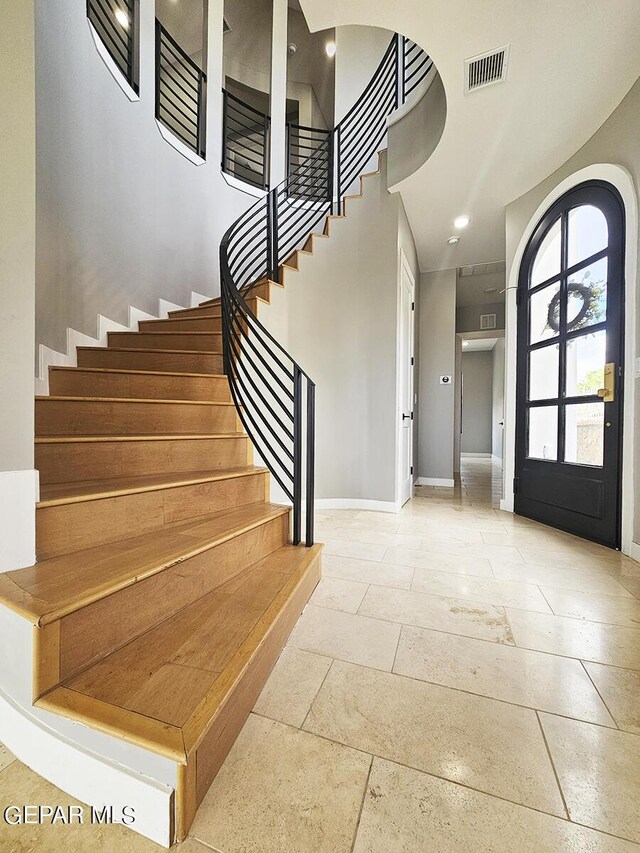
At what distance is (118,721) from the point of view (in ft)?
2.49

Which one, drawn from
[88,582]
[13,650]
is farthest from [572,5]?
[13,650]

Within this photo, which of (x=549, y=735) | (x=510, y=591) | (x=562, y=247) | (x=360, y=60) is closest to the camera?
(x=549, y=735)

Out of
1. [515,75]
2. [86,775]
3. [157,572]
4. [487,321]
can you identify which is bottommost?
[86,775]

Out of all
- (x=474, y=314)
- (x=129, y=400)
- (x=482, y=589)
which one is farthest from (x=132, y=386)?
(x=474, y=314)

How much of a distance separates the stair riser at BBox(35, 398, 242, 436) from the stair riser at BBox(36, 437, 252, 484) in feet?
0.71

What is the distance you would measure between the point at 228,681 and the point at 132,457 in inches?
47.7

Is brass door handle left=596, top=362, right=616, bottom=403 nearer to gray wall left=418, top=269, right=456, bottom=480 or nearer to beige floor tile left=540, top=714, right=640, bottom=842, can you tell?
beige floor tile left=540, top=714, right=640, bottom=842

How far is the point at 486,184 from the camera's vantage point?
3.20 metres

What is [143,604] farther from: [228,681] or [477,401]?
[477,401]

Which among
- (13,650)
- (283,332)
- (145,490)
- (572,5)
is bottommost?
(13,650)

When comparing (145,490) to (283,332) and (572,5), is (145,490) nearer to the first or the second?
(283,332)

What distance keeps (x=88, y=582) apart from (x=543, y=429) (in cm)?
346

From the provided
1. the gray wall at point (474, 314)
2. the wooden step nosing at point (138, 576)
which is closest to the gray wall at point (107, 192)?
the wooden step nosing at point (138, 576)

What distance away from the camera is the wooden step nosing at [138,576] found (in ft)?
2.77
